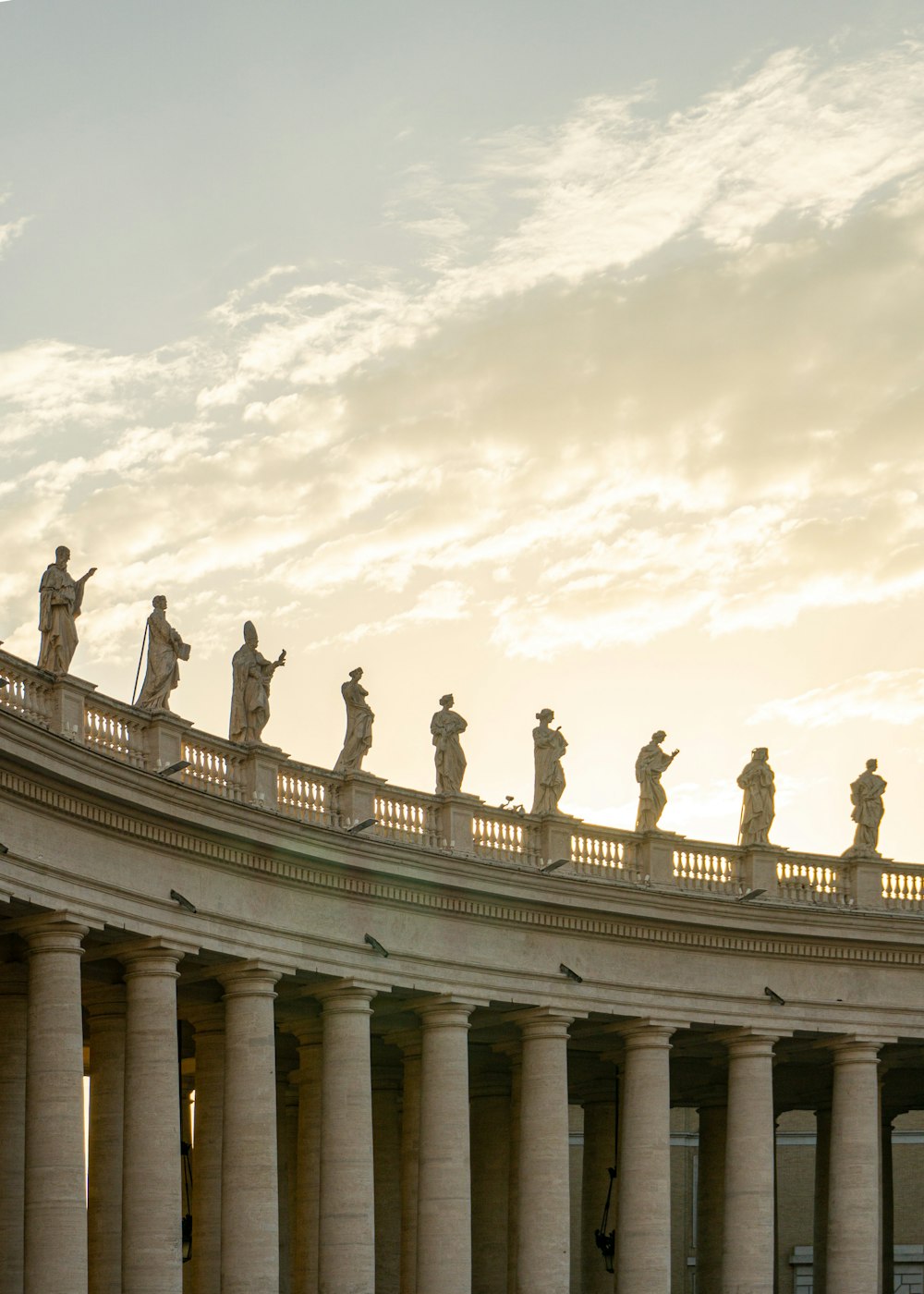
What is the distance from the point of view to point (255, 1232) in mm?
72188

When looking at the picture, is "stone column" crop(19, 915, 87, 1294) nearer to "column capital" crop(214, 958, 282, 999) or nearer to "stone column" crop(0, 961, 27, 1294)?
"stone column" crop(0, 961, 27, 1294)

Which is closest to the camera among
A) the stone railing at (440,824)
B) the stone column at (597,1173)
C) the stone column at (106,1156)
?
the stone railing at (440,824)

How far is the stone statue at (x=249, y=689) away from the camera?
76688 millimetres

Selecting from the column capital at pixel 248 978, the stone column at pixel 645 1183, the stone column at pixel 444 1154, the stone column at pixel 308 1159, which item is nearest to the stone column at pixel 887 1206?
the stone column at pixel 645 1183

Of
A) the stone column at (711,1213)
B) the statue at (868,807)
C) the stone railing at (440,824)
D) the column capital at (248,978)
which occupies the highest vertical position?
the statue at (868,807)

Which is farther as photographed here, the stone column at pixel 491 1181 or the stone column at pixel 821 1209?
the stone column at pixel 821 1209

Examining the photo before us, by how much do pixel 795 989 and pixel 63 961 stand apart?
112ft

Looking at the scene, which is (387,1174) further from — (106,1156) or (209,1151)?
(106,1156)

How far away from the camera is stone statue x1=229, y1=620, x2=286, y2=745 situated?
76.7 metres

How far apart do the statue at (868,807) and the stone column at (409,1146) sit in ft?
64.9

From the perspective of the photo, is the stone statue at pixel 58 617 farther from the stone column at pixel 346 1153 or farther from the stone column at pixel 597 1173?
the stone column at pixel 597 1173

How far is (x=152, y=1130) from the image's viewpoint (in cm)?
6844

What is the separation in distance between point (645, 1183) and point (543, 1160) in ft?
15.2

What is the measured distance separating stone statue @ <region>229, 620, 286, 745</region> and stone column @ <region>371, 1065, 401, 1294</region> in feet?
74.3
